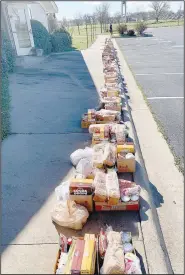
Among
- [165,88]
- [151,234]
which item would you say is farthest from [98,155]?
[165,88]

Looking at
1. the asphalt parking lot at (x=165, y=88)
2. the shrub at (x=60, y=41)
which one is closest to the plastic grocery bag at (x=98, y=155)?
the asphalt parking lot at (x=165, y=88)

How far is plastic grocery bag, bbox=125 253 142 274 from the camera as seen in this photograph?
2.21 meters

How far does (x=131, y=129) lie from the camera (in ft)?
17.0

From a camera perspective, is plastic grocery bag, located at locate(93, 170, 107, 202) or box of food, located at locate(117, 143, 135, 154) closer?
plastic grocery bag, located at locate(93, 170, 107, 202)

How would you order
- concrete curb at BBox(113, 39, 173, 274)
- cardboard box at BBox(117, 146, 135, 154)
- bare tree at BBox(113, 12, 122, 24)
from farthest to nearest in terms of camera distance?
bare tree at BBox(113, 12, 122, 24), cardboard box at BBox(117, 146, 135, 154), concrete curb at BBox(113, 39, 173, 274)

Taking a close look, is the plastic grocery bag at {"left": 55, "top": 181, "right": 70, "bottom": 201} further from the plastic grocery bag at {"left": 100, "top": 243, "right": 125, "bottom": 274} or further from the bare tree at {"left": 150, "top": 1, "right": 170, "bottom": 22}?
the bare tree at {"left": 150, "top": 1, "right": 170, "bottom": 22}

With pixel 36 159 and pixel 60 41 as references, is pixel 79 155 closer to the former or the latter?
pixel 36 159

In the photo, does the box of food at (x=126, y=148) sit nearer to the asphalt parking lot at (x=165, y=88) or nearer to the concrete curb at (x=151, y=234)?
the concrete curb at (x=151, y=234)

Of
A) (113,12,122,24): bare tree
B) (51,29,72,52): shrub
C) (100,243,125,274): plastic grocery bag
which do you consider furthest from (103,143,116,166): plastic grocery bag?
(113,12,122,24): bare tree

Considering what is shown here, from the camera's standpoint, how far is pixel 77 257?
7.47 ft

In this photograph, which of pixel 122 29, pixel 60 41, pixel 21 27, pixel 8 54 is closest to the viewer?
pixel 8 54

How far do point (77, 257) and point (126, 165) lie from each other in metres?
1.74

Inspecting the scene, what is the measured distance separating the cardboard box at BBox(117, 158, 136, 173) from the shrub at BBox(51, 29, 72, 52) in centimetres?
1648

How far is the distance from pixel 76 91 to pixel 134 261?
6333mm
